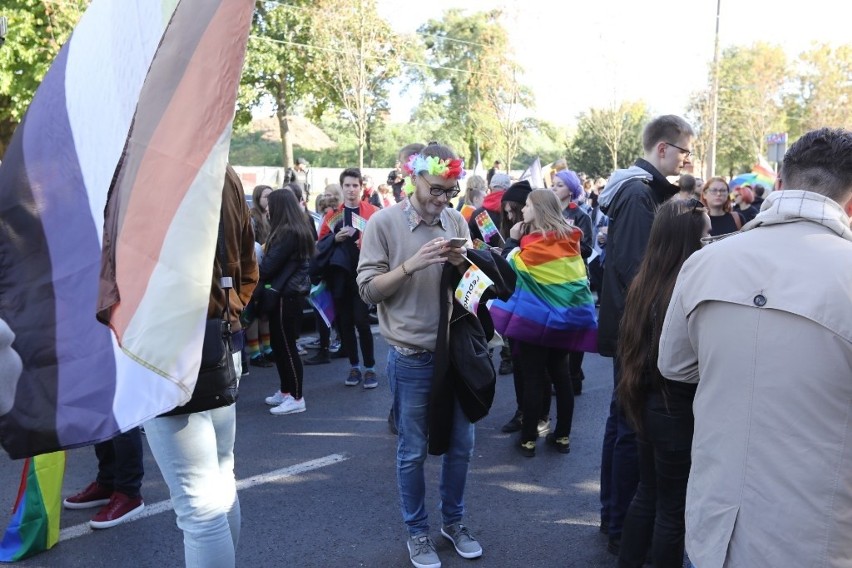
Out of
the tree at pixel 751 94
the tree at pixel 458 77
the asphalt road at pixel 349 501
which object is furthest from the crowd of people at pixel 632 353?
the tree at pixel 751 94

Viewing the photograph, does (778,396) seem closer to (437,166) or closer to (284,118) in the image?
(437,166)

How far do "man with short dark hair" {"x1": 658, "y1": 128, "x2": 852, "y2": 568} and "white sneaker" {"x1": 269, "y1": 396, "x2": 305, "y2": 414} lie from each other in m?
4.53

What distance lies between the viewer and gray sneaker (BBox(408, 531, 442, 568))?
11.9 feet

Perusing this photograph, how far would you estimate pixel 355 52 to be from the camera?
87.3 feet

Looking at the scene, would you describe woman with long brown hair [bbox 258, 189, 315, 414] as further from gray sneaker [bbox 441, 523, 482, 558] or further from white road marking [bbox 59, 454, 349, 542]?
gray sneaker [bbox 441, 523, 482, 558]

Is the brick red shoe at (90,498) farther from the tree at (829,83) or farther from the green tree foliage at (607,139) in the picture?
the tree at (829,83)

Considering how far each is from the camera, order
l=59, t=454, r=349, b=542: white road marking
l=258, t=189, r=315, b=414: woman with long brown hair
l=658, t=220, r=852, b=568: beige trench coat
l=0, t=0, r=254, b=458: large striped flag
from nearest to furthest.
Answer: l=658, t=220, r=852, b=568: beige trench coat < l=0, t=0, r=254, b=458: large striped flag < l=59, t=454, r=349, b=542: white road marking < l=258, t=189, r=315, b=414: woman with long brown hair

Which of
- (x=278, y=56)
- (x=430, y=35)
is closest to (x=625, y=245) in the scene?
(x=278, y=56)

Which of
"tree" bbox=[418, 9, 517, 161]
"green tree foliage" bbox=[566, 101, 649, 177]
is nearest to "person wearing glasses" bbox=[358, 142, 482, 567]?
"green tree foliage" bbox=[566, 101, 649, 177]

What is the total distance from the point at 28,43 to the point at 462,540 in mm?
21263

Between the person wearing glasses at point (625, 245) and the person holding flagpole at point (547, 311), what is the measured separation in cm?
109

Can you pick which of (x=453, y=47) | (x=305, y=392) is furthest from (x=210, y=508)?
(x=453, y=47)

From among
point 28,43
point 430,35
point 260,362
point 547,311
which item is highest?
point 430,35

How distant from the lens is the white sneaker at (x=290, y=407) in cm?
617
